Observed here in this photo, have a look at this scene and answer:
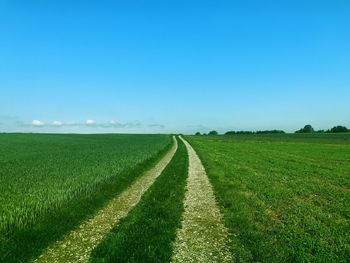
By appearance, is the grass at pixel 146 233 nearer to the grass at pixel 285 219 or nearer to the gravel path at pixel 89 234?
the gravel path at pixel 89 234

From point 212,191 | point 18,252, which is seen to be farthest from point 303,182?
point 18,252

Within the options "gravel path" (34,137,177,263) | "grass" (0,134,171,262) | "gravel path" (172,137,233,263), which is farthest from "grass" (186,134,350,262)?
"grass" (0,134,171,262)

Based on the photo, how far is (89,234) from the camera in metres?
11.4

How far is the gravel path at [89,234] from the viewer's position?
9469mm

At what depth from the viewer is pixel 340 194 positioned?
18.5 m

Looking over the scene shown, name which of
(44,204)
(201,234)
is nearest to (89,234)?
(44,204)

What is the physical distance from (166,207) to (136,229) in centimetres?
338

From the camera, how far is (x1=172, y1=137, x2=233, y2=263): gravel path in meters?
9.45

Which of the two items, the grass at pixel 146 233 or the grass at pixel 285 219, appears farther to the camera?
the grass at pixel 285 219

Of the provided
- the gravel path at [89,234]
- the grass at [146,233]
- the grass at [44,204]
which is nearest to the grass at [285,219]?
the grass at [146,233]

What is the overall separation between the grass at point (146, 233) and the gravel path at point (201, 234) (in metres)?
0.31

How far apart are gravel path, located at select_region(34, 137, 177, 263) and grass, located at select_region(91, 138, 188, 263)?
1.26ft

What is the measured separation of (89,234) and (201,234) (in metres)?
3.89

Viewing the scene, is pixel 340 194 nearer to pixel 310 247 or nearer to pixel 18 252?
pixel 310 247
